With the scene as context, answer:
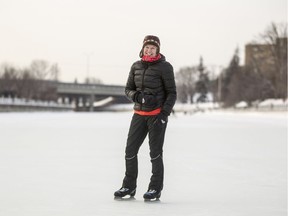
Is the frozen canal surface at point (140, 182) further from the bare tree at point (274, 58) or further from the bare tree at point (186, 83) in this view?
the bare tree at point (186, 83)

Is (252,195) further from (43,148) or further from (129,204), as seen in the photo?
(43,148)

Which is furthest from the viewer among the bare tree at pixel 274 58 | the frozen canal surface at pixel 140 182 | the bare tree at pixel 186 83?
the bare tree at pixel 186 83

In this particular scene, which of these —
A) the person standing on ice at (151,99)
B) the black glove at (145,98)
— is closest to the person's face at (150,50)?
the person standing on ice at (151,99)

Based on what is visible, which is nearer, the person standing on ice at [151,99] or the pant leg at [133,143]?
the person standing on ice at [151,99]

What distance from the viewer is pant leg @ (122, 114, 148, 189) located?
18.0 feet

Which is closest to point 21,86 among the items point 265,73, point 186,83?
point 265,73

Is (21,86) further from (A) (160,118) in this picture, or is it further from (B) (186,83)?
(A) (160,118)

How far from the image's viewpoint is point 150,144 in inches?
217

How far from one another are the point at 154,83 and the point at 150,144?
0.68 meters

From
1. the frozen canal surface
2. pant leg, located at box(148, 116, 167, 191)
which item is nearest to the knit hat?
pant leg, located at box(148, 116, 167, 191)

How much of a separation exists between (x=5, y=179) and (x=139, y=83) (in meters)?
2.61

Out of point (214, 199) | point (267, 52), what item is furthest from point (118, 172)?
point (267, 52)

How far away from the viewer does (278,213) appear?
495 cm

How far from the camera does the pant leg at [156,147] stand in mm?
5418
